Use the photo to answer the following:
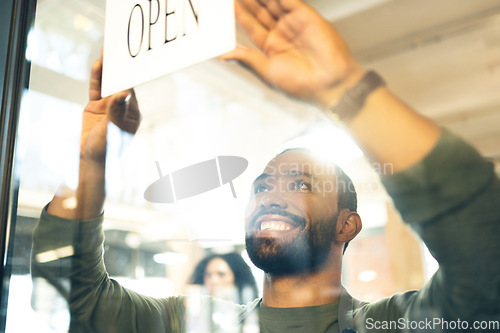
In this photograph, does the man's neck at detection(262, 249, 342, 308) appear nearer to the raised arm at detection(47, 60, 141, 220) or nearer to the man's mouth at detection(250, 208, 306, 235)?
the man's mouth at detection(250, 208, 306, 235)

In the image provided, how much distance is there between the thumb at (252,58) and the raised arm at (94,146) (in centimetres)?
26

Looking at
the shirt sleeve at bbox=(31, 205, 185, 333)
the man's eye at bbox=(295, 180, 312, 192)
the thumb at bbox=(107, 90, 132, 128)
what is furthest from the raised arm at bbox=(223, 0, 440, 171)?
the shirt sleeve at bbox=(31, 205, 185, 333)

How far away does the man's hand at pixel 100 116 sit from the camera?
3.12 ft

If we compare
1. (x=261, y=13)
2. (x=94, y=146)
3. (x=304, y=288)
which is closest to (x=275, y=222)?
(x=304, y=288)

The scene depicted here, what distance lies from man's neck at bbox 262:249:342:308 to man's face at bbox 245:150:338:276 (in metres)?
0.01

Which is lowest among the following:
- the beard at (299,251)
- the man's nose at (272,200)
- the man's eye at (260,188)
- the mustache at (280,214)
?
the beard at (299,251)

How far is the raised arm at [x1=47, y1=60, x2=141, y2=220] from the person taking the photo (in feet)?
3.15

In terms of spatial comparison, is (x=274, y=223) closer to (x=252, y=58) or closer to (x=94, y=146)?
(x=252, y=58)

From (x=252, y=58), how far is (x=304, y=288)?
0.40 meters

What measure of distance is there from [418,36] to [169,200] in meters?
0.52

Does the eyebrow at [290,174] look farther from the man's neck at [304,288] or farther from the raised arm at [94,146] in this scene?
the raised arm at [94,146]

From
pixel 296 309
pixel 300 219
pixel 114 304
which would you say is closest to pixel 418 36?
pixel 300 219

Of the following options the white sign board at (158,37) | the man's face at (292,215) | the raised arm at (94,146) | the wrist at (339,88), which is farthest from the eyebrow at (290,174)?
the raised arm at (94,146)
